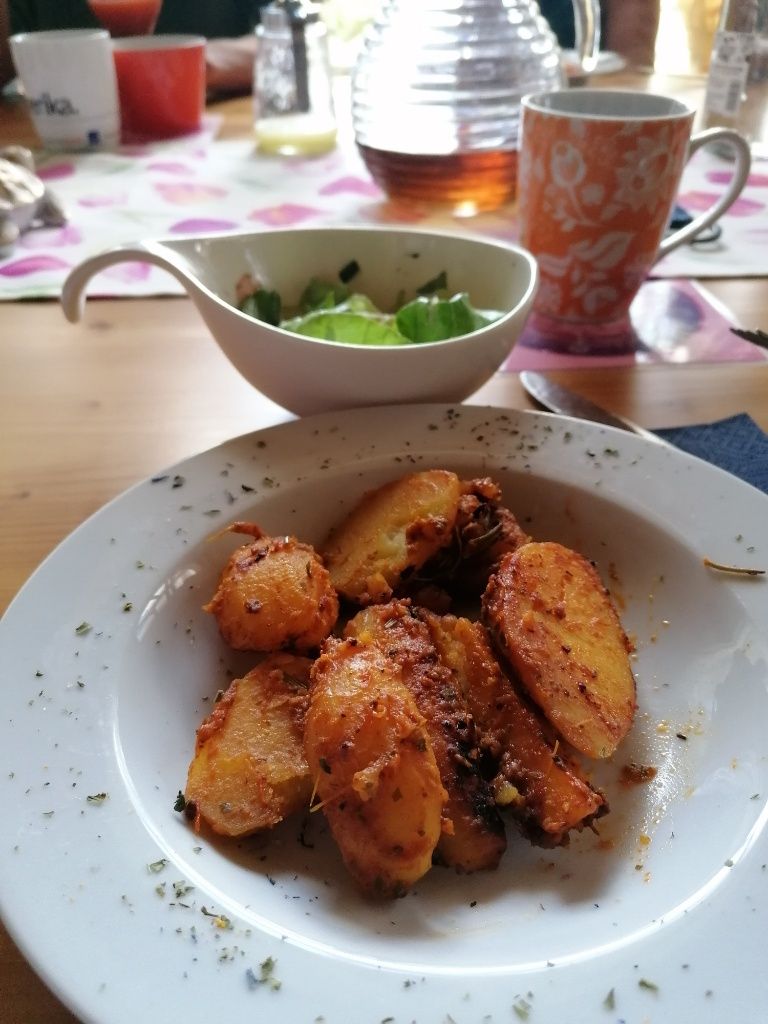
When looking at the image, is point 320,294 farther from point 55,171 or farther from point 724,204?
point 55,171

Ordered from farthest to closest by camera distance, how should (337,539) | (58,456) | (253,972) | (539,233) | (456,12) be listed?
(456,12), (539,233), (58,456), (337,539), (253,972)

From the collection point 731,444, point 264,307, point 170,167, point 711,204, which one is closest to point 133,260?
point 264,307

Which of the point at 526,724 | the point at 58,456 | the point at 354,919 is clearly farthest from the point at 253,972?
the point at 58,456

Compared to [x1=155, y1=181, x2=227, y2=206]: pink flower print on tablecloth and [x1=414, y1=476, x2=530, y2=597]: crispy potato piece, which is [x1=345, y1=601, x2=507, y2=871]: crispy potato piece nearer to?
[x1=414, y1=476, x2=530, y2=597]: crispy potato piece

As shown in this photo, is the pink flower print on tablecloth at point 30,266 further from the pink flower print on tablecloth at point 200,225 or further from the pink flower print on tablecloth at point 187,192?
the pink flower print on tablecloth at point 187,192

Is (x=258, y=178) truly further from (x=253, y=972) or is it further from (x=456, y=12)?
(x=253, y=972)

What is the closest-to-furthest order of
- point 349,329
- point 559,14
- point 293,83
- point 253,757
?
point 253,757 < point 349,329 < point 293,83 < point 559,14

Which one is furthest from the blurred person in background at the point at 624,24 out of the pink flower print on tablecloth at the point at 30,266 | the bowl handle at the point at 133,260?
the bowl handle at the point at 133,260
